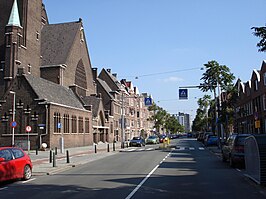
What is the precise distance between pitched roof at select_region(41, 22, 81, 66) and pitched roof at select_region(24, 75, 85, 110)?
6.68 m

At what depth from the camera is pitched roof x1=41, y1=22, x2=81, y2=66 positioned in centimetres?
5538

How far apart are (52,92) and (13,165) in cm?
3135

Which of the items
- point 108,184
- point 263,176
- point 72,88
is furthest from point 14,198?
point 72,88

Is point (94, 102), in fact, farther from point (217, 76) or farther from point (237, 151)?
point (237, 151)

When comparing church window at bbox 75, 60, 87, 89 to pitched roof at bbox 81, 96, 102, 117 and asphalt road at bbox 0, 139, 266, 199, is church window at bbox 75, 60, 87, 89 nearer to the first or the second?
pitched roof at bbox 81, 96, 102, 117

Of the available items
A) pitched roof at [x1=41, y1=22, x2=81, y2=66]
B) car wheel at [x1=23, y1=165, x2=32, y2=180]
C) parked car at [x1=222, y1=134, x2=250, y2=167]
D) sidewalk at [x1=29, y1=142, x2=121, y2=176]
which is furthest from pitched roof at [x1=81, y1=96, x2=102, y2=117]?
car wheel at [x1=23, y1=165, x2=32, y2=180]

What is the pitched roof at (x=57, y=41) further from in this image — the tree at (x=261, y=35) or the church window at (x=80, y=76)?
the tree at (x=261, y=35)

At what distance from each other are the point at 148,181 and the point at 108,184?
60.7 inches

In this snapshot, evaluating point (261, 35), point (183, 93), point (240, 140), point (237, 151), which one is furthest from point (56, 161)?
point (261, 35)

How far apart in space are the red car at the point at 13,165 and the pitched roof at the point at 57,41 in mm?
41870

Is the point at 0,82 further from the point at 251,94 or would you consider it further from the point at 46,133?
the point at 251,94

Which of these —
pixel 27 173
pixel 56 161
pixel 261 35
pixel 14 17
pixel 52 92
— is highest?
pixel 14 17

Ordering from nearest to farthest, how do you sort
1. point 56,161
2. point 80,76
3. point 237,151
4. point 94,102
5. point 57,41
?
point 237,151 < point 56,161 < point 94,102 < point 57,41 < point 80,76

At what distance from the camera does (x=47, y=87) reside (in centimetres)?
4312
